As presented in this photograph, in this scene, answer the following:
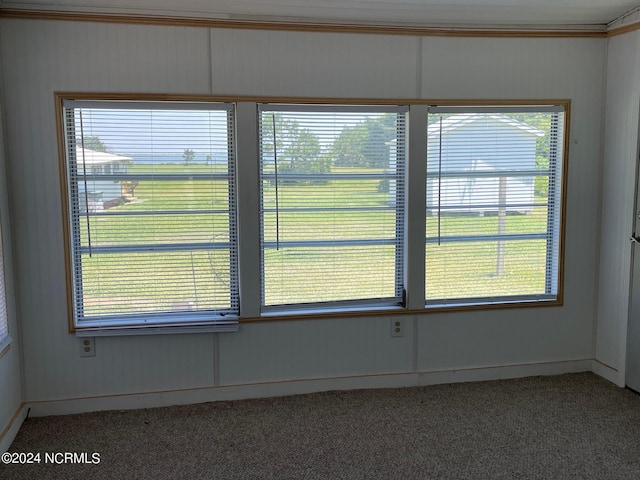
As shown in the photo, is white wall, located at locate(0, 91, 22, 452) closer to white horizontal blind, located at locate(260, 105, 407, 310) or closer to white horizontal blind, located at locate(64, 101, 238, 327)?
white horizontal blind, located at locate(64, 101, 238, 327)

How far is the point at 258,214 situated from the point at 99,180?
1.00 meters

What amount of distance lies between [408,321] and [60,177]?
2.44 meters

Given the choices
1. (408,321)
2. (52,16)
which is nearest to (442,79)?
(408,321)

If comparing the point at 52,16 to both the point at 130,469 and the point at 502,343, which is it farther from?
the point at 502,343

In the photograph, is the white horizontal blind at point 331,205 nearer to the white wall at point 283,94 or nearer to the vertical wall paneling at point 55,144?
the white wall at point 283,94

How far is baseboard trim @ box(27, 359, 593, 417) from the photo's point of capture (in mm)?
3383

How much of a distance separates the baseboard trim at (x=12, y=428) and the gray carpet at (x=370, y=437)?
4cm

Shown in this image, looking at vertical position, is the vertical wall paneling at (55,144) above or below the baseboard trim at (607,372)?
above

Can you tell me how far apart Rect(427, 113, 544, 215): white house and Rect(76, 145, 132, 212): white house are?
2038mm

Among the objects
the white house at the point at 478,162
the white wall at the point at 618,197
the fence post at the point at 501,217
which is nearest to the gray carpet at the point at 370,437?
the white wall at the point at 618,197

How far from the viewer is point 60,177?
3221 millimetres

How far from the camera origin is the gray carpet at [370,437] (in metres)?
2.73

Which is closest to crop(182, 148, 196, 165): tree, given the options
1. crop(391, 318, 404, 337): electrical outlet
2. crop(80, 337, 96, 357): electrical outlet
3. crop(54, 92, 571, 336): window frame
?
crop(54, 92, 571, 336): window frame

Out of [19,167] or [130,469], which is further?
[19,167]
